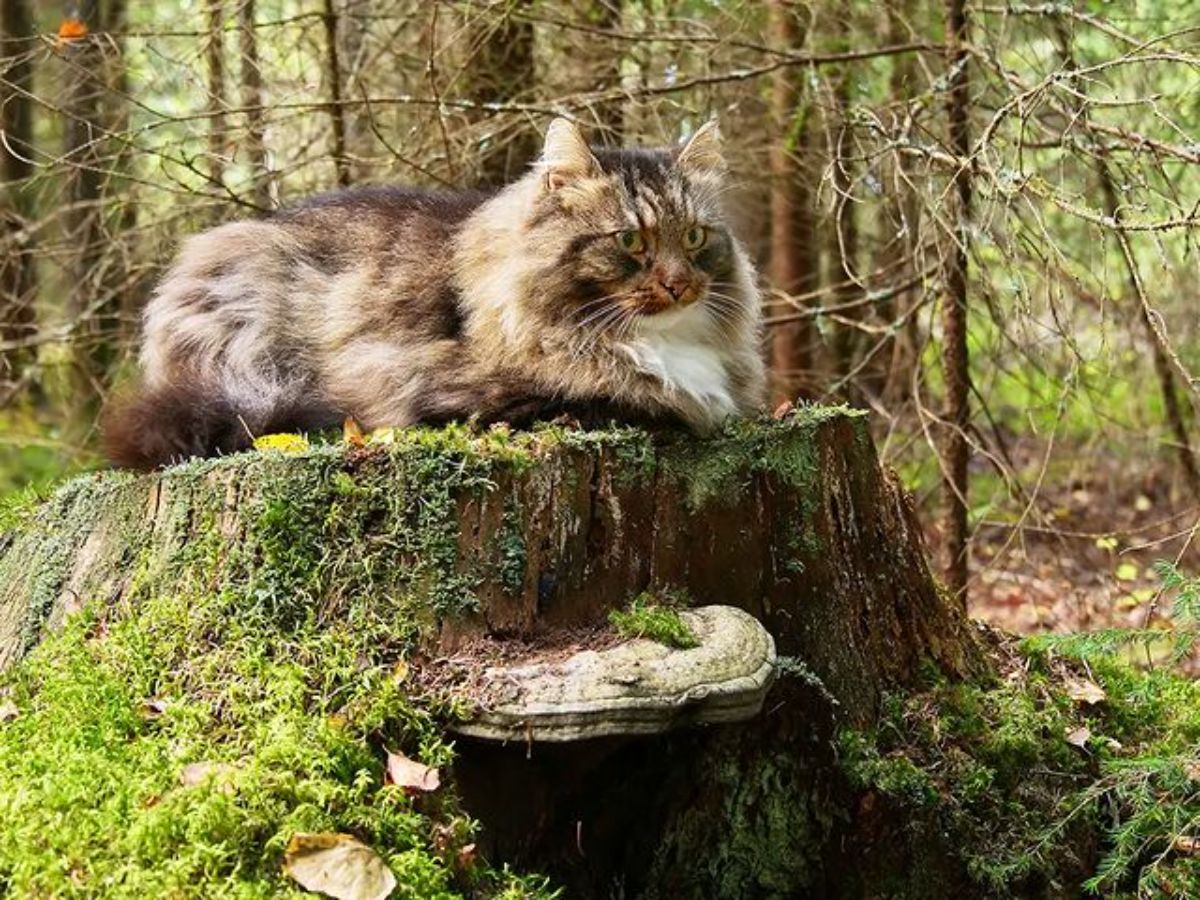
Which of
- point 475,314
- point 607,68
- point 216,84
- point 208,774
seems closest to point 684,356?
point 475,314

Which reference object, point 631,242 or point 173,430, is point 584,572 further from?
point 173,430

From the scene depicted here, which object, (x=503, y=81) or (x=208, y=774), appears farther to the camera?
(x=503, y=81)

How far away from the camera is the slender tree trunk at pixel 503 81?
20.5 ft

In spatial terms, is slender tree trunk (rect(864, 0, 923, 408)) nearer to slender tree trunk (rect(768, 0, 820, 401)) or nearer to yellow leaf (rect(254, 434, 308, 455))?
slender tree trunk (rect(768, 0, 820, 401))

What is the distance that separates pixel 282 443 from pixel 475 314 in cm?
78

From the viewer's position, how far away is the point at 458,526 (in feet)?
10.4

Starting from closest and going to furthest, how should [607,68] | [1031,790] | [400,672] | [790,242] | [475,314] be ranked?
[400,672] < [1031,790] < [475,314] < [607,68] < [790,242]

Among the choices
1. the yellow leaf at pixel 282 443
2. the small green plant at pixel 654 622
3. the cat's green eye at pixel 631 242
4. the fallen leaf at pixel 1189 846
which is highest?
the cat's green eye at pixel 631 242

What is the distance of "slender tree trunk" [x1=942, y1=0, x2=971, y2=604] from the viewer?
202 inches

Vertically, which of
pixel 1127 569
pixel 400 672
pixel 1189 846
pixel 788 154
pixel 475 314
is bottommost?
pixel 1127 569

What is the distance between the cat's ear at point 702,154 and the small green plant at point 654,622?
147 cm

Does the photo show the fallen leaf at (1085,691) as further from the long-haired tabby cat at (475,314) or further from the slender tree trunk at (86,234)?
the slender tree trunk at (86,234)

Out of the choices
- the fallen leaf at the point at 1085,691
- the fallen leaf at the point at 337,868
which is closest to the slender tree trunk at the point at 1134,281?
the fallen leaf at the point at 1085,691

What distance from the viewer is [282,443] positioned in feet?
11.6
